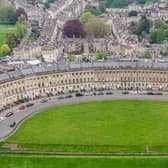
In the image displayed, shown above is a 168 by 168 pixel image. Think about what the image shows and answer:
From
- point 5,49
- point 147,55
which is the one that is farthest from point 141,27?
point 5,49

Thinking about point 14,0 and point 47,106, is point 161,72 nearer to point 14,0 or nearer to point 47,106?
point 47,106

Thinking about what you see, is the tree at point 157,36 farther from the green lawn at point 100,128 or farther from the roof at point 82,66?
the green lawn at point 100,128

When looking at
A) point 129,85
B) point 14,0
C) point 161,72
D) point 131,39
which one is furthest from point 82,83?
point 14,0

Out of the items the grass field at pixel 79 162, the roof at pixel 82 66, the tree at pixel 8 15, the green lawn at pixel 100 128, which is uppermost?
the tree at pixel 8 15

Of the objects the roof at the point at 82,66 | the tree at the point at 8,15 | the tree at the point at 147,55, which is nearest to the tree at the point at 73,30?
the tree at the point at 147,55

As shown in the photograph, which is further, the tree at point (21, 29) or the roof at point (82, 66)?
the tree at point (21, 29)

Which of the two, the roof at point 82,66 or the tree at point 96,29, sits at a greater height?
the tree at point 96,29
